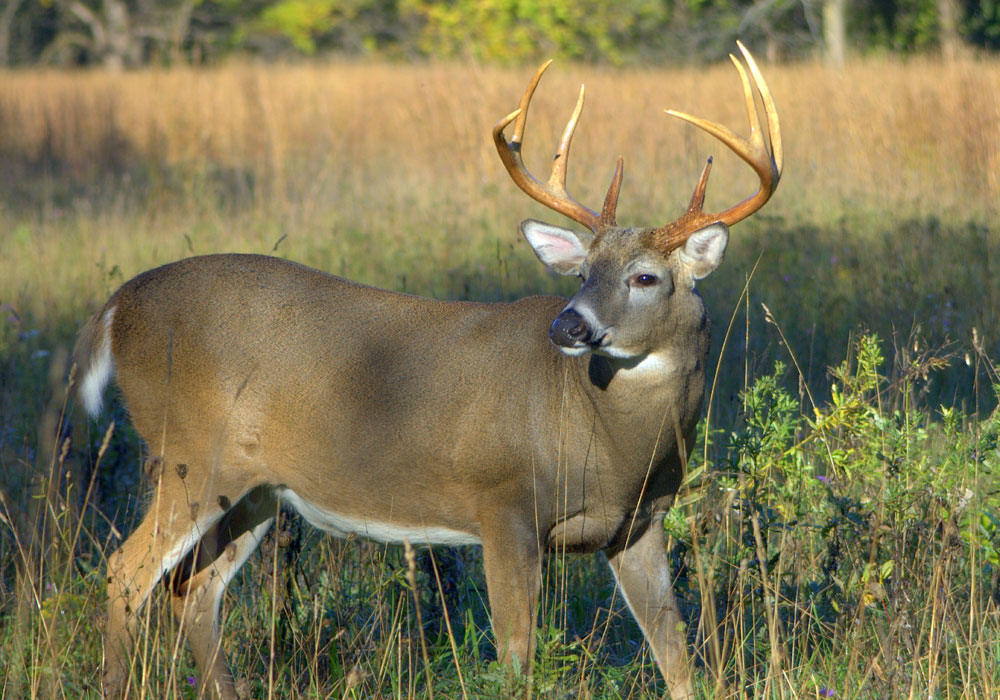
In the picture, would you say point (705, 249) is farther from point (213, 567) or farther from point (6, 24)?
point (6, 24)

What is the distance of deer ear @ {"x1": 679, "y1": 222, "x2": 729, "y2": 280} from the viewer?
10.6ft

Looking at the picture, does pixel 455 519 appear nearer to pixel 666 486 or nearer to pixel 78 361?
pixel 666 486

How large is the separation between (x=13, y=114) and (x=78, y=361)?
10.1 m

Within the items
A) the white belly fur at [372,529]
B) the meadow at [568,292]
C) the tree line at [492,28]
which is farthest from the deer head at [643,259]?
the tree line at [492,28]

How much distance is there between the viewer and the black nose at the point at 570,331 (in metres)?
2.99

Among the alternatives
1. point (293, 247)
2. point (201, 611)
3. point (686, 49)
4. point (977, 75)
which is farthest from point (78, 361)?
point (686, 49)

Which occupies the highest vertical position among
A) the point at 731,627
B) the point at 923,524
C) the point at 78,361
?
the point at 78,361

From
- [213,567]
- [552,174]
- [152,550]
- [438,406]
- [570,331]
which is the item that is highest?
[552,174]

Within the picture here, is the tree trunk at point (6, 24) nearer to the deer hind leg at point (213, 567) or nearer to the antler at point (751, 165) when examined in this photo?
the deer hind leg at point (213, 567)

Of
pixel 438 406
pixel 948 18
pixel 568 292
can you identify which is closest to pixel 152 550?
pixel 438 406

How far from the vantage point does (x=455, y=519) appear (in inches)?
128

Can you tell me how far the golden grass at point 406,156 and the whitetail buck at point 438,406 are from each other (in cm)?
269

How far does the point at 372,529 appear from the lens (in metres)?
3.38

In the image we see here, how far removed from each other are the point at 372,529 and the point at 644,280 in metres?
1.02
